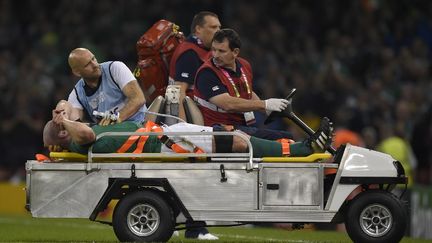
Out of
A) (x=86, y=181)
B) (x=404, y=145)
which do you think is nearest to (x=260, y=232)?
(x=404, y=145)

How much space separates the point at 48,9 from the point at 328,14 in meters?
6.18

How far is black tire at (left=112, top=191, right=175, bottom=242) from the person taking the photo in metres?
12.9

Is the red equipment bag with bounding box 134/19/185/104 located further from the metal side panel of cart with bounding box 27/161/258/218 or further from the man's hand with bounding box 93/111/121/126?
the metal side panel of cart with bounding box 27/161/258/218

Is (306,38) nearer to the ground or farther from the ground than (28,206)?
farther from the ground

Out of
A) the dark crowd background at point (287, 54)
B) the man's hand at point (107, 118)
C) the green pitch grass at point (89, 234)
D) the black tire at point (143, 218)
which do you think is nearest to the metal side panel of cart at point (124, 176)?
the black tire at point (143, 218)

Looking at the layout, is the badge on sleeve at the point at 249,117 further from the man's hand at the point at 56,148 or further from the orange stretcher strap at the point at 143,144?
the man's hand at the point at 56,148

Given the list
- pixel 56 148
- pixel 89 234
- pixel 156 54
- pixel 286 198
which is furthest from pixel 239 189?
pixel 89 234

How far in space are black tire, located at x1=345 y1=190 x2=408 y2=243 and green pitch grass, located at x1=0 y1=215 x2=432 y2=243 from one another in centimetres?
201

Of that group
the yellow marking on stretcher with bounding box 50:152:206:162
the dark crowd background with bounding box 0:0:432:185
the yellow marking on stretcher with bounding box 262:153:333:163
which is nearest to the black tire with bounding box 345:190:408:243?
the yellow marking on stretcher with bounding box 262:153:333:163

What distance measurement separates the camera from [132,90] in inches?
557

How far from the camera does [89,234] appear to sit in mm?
16500

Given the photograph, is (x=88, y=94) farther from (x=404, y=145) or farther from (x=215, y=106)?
(x=404, y=145)

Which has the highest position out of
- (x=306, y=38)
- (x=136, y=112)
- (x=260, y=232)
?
(x=306, y=38)

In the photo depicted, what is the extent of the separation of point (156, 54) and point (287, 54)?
34.1ft
